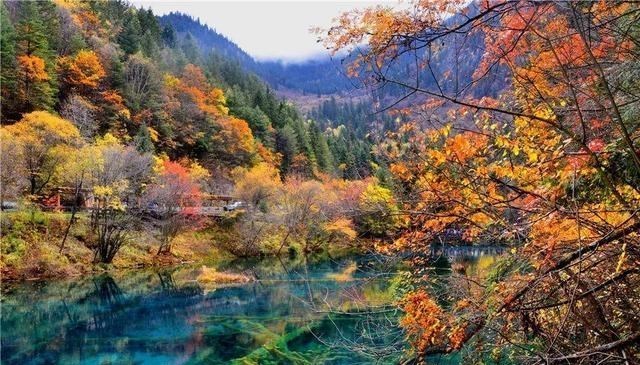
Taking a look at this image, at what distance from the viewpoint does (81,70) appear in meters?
34.4

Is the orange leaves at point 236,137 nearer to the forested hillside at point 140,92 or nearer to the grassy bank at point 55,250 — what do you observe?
the forested hillside at point 140,92

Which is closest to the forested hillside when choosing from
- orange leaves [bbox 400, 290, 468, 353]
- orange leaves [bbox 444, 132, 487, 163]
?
orange leaves [bbox 400, 290, 468, 353]

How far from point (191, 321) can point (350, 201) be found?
6792mm

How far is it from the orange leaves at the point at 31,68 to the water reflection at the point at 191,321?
56.3 ft

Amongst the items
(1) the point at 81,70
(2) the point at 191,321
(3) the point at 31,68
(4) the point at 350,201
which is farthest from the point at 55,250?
(1) the point at 81,70

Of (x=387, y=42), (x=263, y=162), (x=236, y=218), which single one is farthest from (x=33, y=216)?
(x=263, y=162)

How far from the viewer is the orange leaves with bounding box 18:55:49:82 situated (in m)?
29.8

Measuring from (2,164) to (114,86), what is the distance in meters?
20.8

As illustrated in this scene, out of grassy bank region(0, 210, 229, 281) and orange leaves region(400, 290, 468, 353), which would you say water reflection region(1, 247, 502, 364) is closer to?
orange leaves region(400, 290, 468, 353)

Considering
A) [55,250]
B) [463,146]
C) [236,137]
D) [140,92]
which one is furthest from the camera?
[236,137]

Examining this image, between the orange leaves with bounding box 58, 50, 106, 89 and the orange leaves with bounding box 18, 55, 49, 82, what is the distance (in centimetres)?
368

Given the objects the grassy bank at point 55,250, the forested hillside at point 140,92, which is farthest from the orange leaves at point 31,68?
the grassy bank at point 55,250

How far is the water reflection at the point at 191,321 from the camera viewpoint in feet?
31.3

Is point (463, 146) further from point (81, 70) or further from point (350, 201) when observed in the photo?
point (81, 70)
